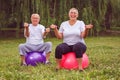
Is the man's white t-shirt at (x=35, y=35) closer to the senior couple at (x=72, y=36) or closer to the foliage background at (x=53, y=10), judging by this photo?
the senior couple at (x=72, y=36)

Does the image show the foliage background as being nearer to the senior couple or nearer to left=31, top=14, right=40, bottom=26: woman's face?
left=31, top=14, right=40, bottom=26: woman's face

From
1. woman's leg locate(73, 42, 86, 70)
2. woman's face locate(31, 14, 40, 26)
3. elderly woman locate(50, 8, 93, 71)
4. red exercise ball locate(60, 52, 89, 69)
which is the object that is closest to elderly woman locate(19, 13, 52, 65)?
woman's face locate(31, 14, 40, 26)

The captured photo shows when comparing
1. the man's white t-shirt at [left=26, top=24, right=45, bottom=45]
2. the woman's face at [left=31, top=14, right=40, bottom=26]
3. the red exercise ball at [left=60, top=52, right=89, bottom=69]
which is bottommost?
the red exercise ball at [left=60, top=52, right=89, bottom=69]

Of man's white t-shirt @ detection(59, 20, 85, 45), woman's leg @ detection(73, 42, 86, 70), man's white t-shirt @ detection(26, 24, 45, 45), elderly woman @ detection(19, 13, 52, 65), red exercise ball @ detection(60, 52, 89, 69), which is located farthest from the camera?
man's white t-shirt @ detection(26, 24, 45, 45)

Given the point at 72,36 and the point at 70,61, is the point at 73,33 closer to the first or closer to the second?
the point at 72,36

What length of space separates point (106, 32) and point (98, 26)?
3098 mm

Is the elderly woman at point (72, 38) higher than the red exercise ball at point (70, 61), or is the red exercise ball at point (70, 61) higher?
the elderly woman at point (72, 38)

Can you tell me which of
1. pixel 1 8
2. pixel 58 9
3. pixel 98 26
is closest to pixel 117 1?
pixel 98 26

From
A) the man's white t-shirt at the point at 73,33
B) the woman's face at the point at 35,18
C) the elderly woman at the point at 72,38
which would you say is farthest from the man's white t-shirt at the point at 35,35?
the man's white t-shirt at the point at 73,33

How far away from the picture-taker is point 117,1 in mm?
20625

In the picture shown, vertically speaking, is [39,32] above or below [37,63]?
above

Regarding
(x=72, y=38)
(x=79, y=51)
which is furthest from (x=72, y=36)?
(x=79, y=51)

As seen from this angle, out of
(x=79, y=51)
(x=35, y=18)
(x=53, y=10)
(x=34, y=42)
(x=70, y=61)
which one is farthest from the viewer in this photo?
(x=53, y=10)

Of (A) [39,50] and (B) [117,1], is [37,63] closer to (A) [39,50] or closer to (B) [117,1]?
(A) [39,50]
